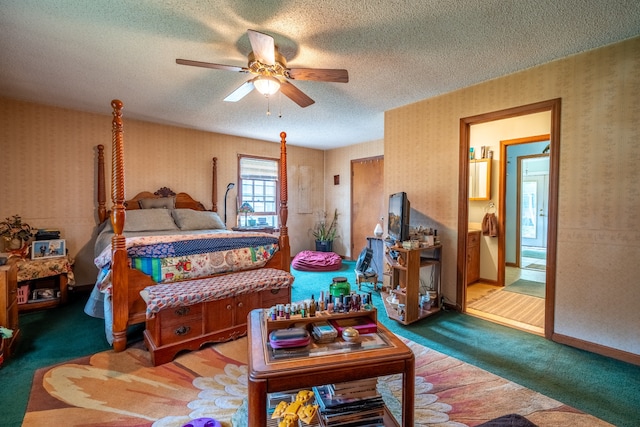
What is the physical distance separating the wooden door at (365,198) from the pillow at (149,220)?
132 inches

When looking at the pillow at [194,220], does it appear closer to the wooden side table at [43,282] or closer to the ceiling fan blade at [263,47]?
the wooden side table at [43,282]

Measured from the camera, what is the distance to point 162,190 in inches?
169

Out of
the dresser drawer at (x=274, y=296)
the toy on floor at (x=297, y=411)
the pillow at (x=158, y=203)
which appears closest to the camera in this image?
the toy on floor at (x=297, y=411)

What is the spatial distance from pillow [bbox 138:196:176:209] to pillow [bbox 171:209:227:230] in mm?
210

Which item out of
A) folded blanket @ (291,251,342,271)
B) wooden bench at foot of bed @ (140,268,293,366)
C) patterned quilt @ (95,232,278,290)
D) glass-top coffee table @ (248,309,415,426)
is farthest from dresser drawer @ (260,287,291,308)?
folded blanket @ (291,251,342,271)

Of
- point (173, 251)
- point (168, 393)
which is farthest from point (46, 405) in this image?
point (173, 251)

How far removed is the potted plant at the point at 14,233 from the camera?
10.3 ft

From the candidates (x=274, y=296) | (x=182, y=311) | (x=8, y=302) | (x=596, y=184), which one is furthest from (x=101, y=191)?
(x=596, y=184)

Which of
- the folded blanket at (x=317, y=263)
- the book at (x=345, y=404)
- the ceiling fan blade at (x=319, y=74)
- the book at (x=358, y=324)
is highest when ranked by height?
the ceiling fan blade at (x=319, y=74)

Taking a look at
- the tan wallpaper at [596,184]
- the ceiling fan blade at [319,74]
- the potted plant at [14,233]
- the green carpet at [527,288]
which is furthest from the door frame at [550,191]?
the potted plant at [14,233]

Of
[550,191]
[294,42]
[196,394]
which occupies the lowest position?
Result: [196,394]

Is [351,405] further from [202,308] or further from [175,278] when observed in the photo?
[175,278]

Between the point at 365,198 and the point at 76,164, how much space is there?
4515 millimetres

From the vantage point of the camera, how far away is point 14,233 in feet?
10.4
